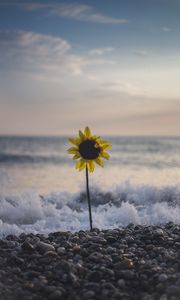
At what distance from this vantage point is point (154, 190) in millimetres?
15281

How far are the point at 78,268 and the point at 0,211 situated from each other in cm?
648

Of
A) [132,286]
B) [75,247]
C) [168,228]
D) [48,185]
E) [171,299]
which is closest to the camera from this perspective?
[171,299]

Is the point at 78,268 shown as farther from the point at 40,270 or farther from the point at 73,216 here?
the point at 73,216

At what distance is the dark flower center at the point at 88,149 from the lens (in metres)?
8.42

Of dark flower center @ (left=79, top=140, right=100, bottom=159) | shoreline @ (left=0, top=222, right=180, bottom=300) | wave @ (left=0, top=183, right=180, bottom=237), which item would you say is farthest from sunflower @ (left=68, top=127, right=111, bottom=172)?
wave @ (left=0, top=183, right=180, bottom=237)

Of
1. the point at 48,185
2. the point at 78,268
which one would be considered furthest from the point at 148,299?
the point at 48,185

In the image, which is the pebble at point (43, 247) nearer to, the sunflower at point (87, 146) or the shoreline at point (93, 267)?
the shoreline at point (93, 267)

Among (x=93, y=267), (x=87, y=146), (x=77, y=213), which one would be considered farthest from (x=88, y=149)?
(x=77, y=213)

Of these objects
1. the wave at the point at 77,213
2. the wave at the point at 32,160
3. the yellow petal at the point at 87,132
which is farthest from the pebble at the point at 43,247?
the wave at the point at 32,160

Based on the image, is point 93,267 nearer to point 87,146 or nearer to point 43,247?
point 43,247

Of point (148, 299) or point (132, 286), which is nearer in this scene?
point (148, 299)

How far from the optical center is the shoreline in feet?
17.9

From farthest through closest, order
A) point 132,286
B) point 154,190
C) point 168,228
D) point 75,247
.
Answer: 1. point 154,190
2. point 168,228
3. point 75,247
4. point 132,286

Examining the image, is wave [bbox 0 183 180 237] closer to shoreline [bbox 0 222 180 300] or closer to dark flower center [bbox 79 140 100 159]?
dark flower center [bbox 79 140 100 159]
